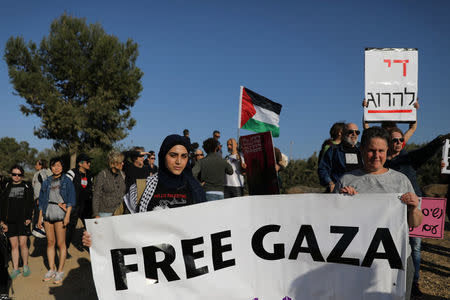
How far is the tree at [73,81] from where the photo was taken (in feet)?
84.4

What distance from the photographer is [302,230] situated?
284cm

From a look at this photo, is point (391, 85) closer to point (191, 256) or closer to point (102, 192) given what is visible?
point (191, 256)

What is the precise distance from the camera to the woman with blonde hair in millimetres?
6211

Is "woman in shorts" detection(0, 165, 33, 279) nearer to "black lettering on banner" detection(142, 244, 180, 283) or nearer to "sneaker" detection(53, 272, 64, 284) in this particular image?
"sneaker" detection(53, 272, 64, 284)

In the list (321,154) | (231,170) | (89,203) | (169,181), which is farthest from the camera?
(89,203)

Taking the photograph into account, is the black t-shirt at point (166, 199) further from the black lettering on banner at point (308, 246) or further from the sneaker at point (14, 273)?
the sneaker at point (14, 273)

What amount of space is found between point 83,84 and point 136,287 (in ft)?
86.9

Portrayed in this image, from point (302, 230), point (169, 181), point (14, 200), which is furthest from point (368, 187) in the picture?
point (14, 200)

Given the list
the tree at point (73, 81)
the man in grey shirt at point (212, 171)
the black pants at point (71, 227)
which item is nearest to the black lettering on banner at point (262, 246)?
the man in grey shirt at point (212, 171)

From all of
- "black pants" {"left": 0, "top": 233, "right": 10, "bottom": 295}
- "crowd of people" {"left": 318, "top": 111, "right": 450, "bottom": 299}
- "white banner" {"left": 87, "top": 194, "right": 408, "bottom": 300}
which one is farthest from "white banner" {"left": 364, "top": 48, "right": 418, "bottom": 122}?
"black pants" {"left": 0, "top": 233, "right": 10, "bottom": 295}

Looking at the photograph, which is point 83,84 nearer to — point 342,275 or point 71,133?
point 71,133

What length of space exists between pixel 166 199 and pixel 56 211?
139 inches

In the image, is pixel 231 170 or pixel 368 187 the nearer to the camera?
pixel 368 187

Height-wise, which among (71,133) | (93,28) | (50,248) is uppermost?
(93,28)
